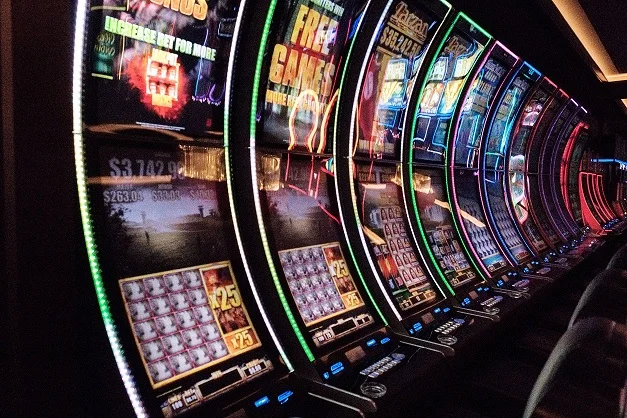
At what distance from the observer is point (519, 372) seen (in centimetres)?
331

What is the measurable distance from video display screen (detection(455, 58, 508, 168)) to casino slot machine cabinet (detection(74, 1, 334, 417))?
237 cm

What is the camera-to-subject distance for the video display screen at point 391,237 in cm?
261

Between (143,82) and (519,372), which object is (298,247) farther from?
(519,372)

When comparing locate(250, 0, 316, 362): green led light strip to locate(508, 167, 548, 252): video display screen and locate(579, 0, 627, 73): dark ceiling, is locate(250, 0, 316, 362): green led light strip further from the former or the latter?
locate(579, 0, 627, 73): dark ceiling

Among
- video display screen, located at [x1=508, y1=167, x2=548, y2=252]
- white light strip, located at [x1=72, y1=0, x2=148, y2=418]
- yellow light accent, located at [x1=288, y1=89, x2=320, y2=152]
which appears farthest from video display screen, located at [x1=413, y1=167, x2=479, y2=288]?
white light strip, located at [x1=72, y1=0, x2=148, y2=418]

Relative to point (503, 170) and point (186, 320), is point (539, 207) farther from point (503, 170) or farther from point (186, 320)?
point (186, 320)

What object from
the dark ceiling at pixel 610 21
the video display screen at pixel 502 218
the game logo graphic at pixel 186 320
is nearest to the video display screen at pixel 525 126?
the video display screen at pixel 502 218

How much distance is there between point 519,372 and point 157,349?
8.54 feet

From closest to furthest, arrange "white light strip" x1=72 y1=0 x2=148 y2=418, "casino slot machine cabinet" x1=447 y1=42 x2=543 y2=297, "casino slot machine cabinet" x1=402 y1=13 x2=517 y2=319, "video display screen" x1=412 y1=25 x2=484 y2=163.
A: "white light strip" x1=72 y1=0 x2=148 y2=418 → "casino slot machine cabinet" x1=402 y1=13 x2=517 y2=319 → "video display screen" x1=412 y1=25 x2=484 y2=163 → "casino slot machine cabinet" x1=447 y1=42 x2=543 y2=297

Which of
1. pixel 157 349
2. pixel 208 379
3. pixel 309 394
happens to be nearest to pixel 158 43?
pixel 157 349

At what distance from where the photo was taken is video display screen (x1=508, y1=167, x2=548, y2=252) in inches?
206

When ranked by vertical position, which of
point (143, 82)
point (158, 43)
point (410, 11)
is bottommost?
point (143, 82)

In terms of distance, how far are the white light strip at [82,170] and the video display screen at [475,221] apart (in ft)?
9.16

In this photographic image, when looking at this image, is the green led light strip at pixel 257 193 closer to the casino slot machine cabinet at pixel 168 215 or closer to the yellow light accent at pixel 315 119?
the casino slot machine cabinet at pixel 168 215
